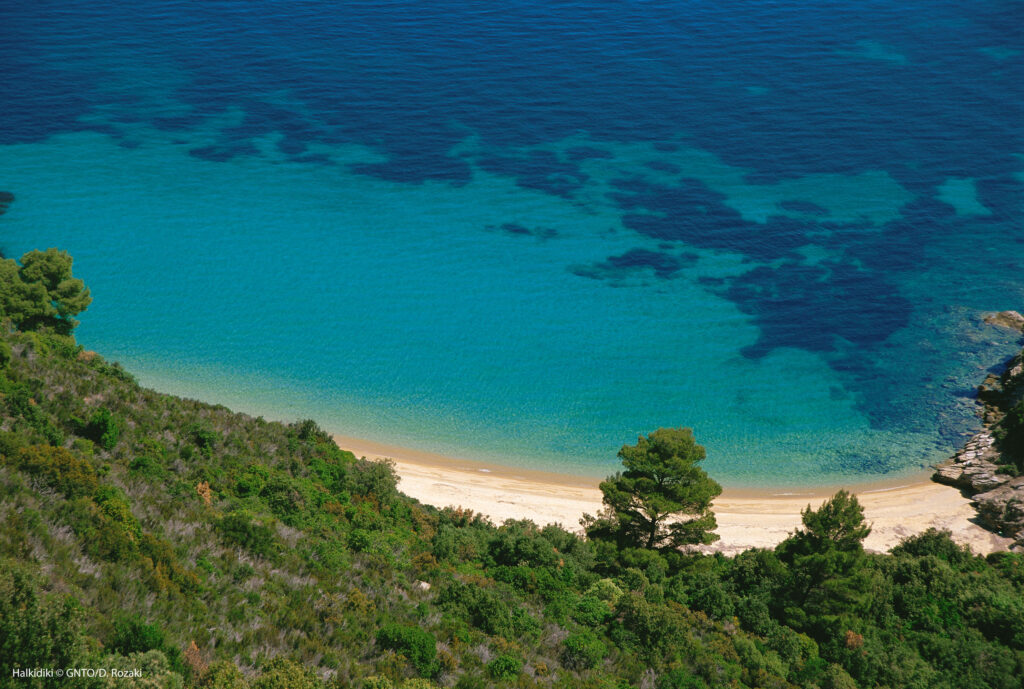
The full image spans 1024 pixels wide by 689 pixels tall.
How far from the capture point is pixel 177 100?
9231cm

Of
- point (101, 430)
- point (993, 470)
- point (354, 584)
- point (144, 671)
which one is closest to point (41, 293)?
point (101, 430)

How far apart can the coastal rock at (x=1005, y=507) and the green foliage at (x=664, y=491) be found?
19.4 meters

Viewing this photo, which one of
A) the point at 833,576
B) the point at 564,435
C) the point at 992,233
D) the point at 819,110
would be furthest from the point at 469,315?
the point at 819,110

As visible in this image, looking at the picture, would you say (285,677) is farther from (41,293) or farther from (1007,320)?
(1007,320)

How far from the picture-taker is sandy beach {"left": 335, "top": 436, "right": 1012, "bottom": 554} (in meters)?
40.9

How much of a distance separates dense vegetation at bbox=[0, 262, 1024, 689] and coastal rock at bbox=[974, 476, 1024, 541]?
3.39 meters

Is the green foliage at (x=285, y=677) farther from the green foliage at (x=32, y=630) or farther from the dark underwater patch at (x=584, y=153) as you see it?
the dark underwater patch at (x=584, y=153)

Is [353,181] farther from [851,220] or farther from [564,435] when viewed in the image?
[851,220]

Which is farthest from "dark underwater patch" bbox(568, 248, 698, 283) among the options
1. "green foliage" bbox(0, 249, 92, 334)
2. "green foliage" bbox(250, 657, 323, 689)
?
"green foliage" bbox(250, 657, 323, 689)

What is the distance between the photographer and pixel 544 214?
245 feet

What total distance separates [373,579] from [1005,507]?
35880mm

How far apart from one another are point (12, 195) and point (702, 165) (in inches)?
2732

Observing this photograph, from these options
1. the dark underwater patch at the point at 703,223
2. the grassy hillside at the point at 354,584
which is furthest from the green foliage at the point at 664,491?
the dark underwater patch at the point at 703,223

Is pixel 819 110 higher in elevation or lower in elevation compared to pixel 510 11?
lower
